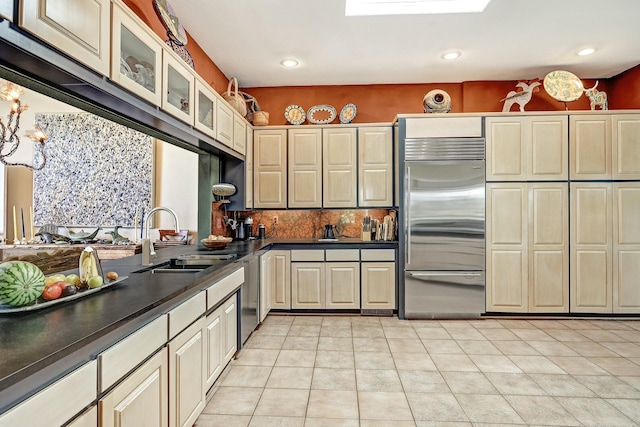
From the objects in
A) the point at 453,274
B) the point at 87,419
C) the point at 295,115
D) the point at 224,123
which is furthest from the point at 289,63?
the point at 87,419

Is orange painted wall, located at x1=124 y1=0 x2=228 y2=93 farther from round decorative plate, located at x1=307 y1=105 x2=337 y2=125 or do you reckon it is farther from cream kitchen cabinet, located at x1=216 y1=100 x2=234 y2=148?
round decorative plate, located at x1=307 y1=105 x2=337 y2=125

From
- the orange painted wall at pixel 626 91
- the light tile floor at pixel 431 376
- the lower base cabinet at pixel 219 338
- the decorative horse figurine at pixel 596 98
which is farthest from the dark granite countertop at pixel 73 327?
the orange painted wall at pixel 626 91

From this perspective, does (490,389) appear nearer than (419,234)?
Yes

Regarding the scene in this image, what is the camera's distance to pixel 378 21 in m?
3.22

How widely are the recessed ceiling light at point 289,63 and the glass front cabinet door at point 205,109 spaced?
1157 mm

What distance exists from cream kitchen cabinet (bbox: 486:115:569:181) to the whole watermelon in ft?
13.4

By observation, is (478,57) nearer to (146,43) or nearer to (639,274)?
(639,274)

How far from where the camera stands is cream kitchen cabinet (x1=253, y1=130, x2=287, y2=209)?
180 inches

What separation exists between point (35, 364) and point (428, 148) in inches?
152

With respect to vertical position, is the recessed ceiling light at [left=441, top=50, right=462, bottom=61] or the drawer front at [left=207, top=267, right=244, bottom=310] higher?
the recessed ceiling light at [left=441, top=50, right=462, bottom=61]

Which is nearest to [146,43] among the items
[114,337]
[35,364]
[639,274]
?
[114,337]

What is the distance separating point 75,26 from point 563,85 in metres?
4.78

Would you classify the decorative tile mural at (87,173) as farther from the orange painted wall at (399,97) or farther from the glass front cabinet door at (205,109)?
the glass front cabinet door at (205,109)

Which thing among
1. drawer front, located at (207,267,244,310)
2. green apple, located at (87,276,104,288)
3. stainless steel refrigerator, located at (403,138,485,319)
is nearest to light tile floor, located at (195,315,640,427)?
stainless steel refrigerator, located at (403,138,485,319)
